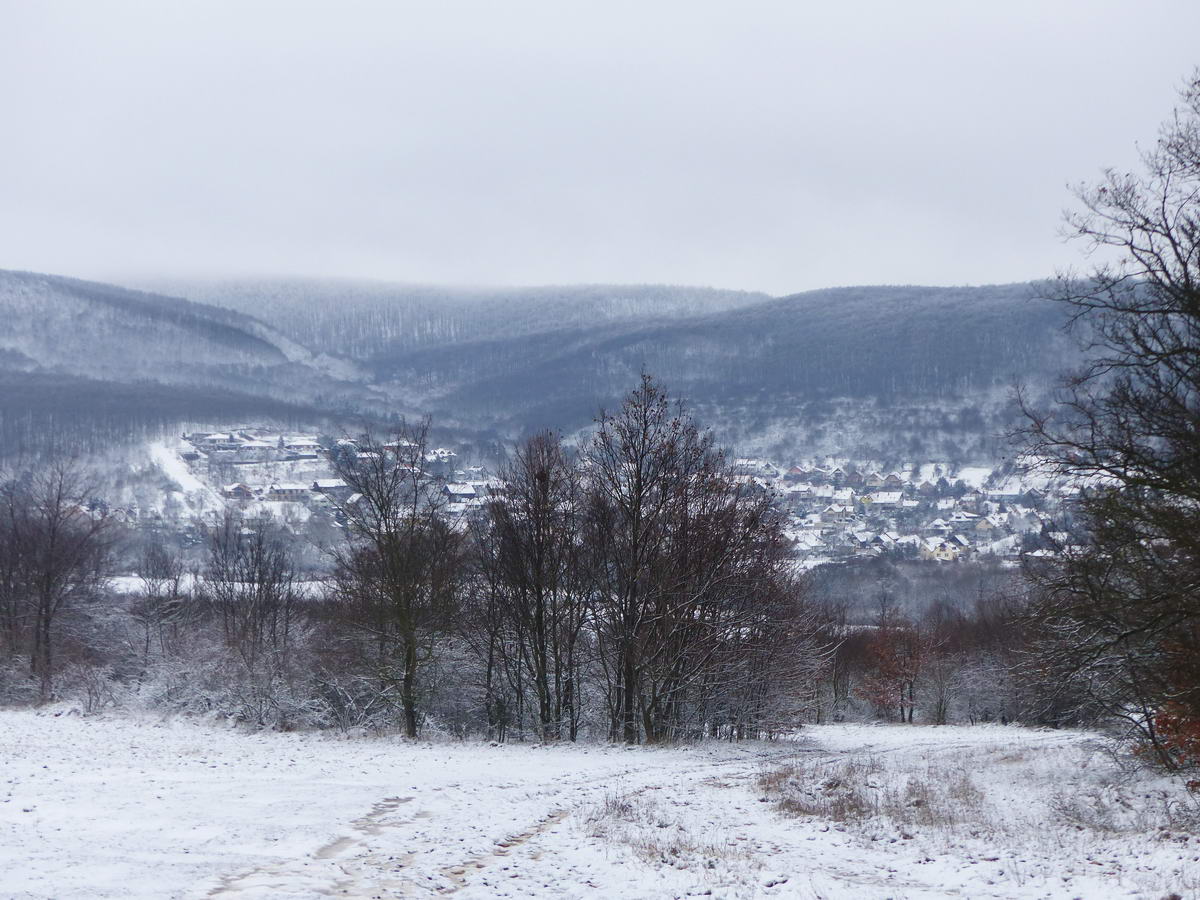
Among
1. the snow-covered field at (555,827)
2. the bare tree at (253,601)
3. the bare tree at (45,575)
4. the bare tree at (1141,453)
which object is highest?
the bare tree at (1141,453)

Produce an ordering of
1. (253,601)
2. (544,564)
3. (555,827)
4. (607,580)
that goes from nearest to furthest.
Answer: (555,827) → (607,580) → (544,564) → (253,601)

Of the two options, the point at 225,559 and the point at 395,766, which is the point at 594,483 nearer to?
the point at 395,766

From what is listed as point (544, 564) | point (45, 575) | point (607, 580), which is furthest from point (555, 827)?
point (45, 575)

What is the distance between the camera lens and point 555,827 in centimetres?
1405

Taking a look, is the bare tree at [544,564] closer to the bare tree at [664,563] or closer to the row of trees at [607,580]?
the row of trees at [607,580]

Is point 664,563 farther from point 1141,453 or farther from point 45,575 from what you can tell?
point 45,575

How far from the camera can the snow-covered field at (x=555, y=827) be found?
10320 mm

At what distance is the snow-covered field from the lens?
10.3 meters

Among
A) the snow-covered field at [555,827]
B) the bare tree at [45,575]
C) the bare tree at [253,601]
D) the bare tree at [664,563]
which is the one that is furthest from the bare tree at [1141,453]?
the bare tree at [45,575]

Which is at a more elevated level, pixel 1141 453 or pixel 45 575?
pixel 1141 453

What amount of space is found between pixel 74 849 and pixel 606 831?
22.2 feet

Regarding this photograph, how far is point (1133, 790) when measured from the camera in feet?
65.6

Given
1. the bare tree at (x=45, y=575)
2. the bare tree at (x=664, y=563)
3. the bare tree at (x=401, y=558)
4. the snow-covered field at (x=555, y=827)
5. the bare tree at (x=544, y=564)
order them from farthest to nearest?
the bare tree at (x=45, y=575) → the bare tree at (x=544, y=564) → the bare tree at (x=401, y=558) → the bare tree at (x=664, y=563) → the snow-covered field at (x=555, y=827)

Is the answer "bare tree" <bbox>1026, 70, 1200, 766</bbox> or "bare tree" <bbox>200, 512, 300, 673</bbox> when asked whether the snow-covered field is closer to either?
"bare tree" <bbox>1026, 70, 1200, 766</bbox>
